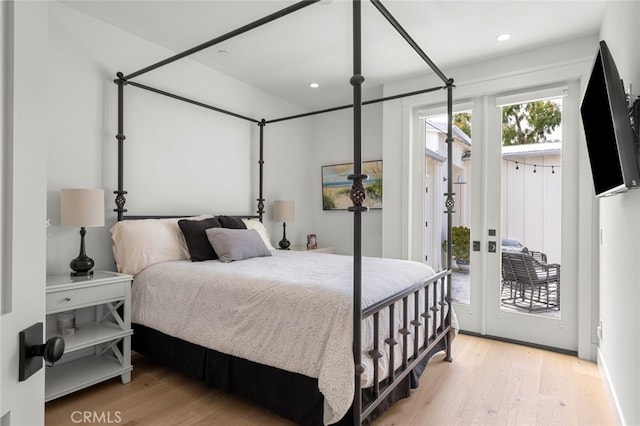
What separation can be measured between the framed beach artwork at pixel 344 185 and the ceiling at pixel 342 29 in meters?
1.22

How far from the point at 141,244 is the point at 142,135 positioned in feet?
3.29

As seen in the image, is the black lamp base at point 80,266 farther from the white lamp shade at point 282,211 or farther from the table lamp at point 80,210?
the white lamp shade at point 282,211

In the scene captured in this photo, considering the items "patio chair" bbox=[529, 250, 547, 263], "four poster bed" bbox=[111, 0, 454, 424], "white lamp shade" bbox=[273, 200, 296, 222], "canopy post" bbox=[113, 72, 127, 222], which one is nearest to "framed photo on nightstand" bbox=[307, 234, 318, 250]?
"white lamp shade" bbox=[273, 200, 296, 222]

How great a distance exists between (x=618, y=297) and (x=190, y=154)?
3479mm

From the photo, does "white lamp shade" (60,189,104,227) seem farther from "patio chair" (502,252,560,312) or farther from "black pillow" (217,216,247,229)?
"patio chair" (502,252,560,312)

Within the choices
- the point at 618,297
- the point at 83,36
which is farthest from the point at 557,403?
the point at 83,36

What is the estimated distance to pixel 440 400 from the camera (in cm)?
228

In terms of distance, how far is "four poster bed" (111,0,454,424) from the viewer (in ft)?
5.65

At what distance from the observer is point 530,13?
2.63 metres

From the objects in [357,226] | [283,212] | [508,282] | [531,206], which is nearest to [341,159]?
[283,212]

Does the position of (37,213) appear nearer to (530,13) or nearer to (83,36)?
(83,36)

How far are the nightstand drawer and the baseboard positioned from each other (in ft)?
10.0

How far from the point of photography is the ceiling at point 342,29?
2576 mm

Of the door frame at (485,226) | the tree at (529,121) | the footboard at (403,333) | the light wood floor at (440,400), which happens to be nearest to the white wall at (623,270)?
the light wood floor at (440,400)
